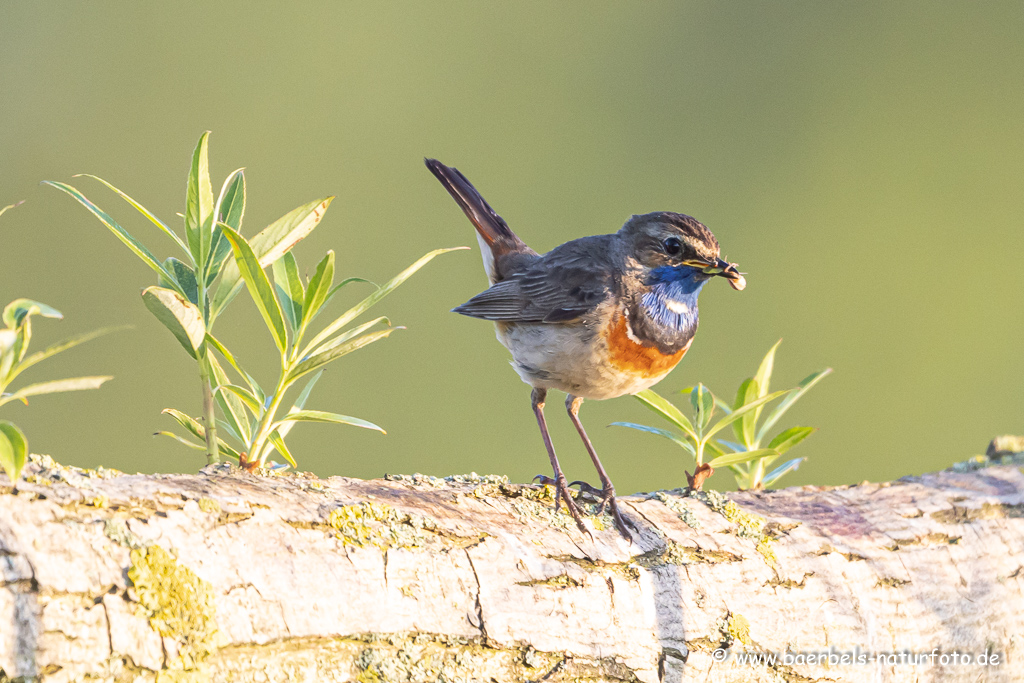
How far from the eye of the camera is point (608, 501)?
239 centimetres

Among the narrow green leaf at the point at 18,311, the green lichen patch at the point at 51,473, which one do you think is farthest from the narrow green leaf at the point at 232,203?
the green lichen patch at the point at 51,473

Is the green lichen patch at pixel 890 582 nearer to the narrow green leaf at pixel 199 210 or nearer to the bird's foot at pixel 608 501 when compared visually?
the bird's foot at pixel 608 501

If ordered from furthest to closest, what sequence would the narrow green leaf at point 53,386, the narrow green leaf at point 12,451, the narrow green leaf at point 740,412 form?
the narrow green leaf at point 740,412 → the narrow green leaf at point 53,386 → the narrow green leaf at point 12,451

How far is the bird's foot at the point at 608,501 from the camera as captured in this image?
2268 mm

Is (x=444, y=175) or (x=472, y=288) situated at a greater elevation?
(x=472, y=288)

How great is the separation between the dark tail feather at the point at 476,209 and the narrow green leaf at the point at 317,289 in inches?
62.0

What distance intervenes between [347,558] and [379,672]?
0.24m

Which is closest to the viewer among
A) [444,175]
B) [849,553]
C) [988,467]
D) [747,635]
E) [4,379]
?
[4,379]

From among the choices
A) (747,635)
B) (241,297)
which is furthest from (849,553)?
(241,297)

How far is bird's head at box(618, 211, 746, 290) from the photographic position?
118 inches

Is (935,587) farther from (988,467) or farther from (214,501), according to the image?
(214,501)

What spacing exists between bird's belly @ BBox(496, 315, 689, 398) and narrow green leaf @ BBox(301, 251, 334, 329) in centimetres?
97

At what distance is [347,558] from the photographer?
5.86 feet

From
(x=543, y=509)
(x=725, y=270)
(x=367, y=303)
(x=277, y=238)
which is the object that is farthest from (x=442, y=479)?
(x=725, y=270)
